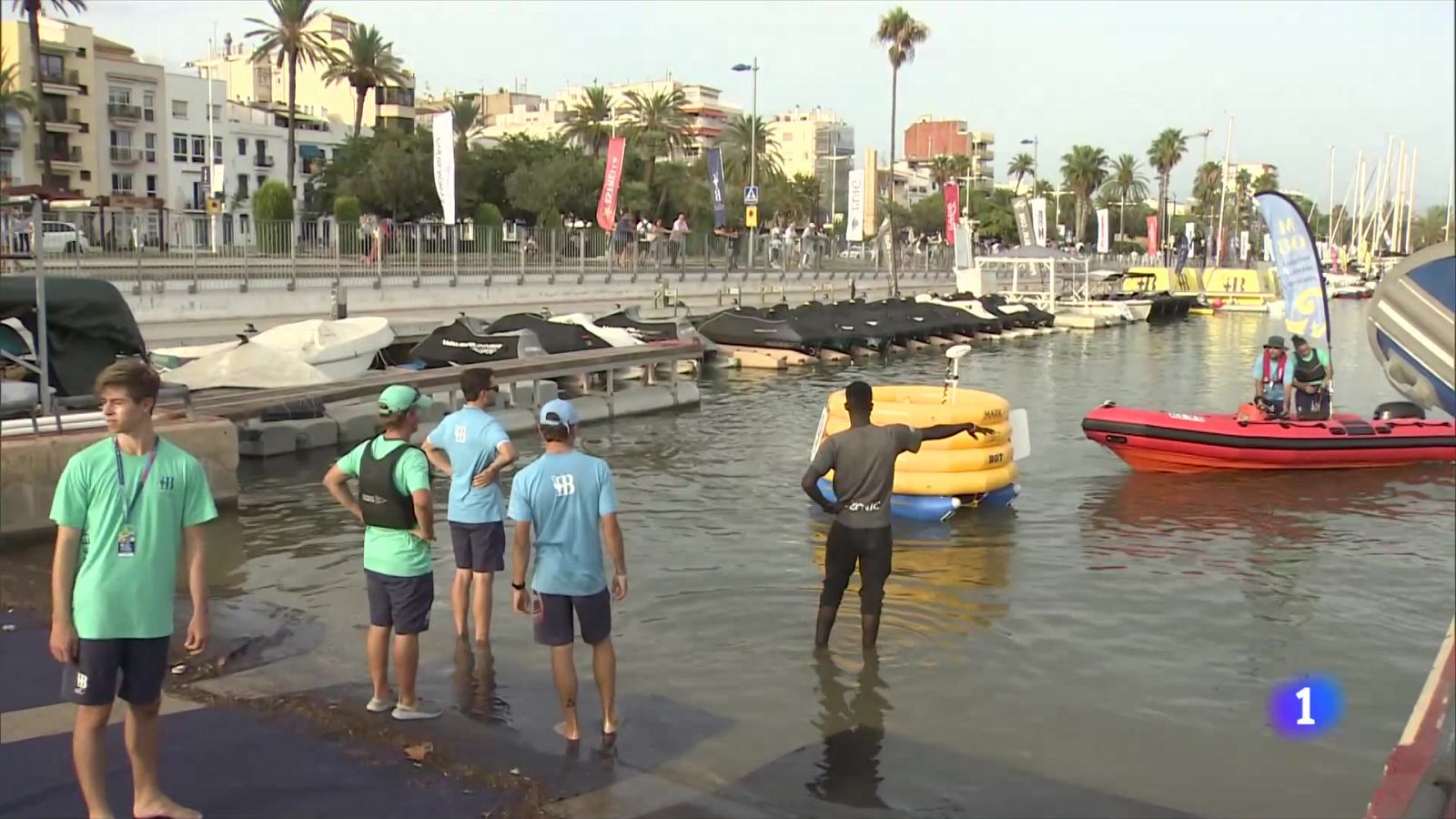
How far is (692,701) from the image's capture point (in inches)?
287

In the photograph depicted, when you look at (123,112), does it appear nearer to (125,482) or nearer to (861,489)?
(861,489)

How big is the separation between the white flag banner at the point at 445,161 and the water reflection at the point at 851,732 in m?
25.0

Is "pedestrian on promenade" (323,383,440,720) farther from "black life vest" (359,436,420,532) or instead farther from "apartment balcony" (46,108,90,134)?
"apartment balcony" (46,108,90,134)

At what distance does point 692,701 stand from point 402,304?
965 inches

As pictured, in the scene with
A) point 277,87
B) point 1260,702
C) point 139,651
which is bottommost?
point 1260,702

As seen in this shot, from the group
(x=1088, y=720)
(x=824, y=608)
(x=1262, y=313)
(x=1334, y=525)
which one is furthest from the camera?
(x=1262, y=313)

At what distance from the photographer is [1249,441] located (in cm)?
1539

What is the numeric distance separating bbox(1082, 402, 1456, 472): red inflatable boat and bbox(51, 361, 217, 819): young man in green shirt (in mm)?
12914

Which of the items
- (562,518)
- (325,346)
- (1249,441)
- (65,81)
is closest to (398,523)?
(562,518)

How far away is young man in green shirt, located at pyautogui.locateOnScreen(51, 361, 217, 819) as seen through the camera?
4621 millimetres

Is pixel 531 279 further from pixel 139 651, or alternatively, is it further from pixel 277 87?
pixel 277 87

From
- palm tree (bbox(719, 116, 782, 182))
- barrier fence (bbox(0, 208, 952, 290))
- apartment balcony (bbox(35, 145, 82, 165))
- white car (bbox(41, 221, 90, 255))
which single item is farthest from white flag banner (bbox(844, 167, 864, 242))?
apartment balcony (bbox(35, 145, 82, 165))

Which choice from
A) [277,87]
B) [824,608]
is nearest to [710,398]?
[824,608]

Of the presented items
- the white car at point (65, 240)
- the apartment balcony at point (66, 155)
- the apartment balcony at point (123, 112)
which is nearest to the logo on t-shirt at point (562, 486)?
the white car at point (65, 240)
